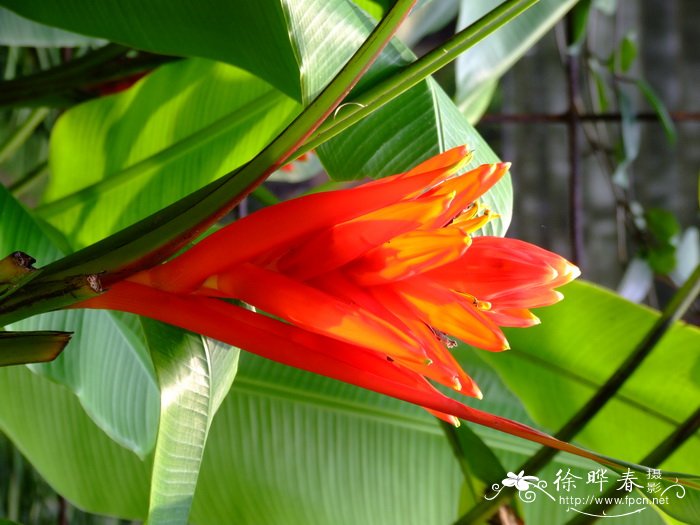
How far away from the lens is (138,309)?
0.26 meters

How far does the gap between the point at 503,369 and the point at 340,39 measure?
315 millimetres

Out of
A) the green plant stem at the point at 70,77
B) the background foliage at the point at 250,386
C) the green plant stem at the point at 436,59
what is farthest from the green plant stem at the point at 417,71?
the green plant stem at the point at 70,77

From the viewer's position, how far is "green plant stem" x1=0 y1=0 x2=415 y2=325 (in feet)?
0.78

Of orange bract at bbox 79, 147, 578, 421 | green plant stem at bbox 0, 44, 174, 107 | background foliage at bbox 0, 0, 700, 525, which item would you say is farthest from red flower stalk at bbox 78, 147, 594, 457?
green plant stem at bbox 0, 44, 174, 107

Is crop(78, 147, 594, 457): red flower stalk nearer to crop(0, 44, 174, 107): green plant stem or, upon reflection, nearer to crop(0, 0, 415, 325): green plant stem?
crop(0, 0, 415, 325): green plant stem

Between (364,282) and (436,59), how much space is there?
8 centimetres

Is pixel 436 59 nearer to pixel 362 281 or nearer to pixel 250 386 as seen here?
pixel 362 281

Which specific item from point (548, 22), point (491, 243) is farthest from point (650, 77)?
point (491, 243)

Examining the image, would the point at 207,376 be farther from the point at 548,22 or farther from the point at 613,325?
the point at 548,22

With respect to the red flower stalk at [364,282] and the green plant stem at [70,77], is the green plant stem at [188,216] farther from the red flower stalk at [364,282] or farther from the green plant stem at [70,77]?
the green plant stem at [70,77]

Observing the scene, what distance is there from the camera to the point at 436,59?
9.9 inches

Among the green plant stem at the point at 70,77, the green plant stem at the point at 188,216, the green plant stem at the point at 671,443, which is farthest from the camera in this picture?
the green plant stem at the point at 70,77

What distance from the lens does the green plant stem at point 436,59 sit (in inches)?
9.8

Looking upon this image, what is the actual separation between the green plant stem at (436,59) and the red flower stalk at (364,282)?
2 cm
